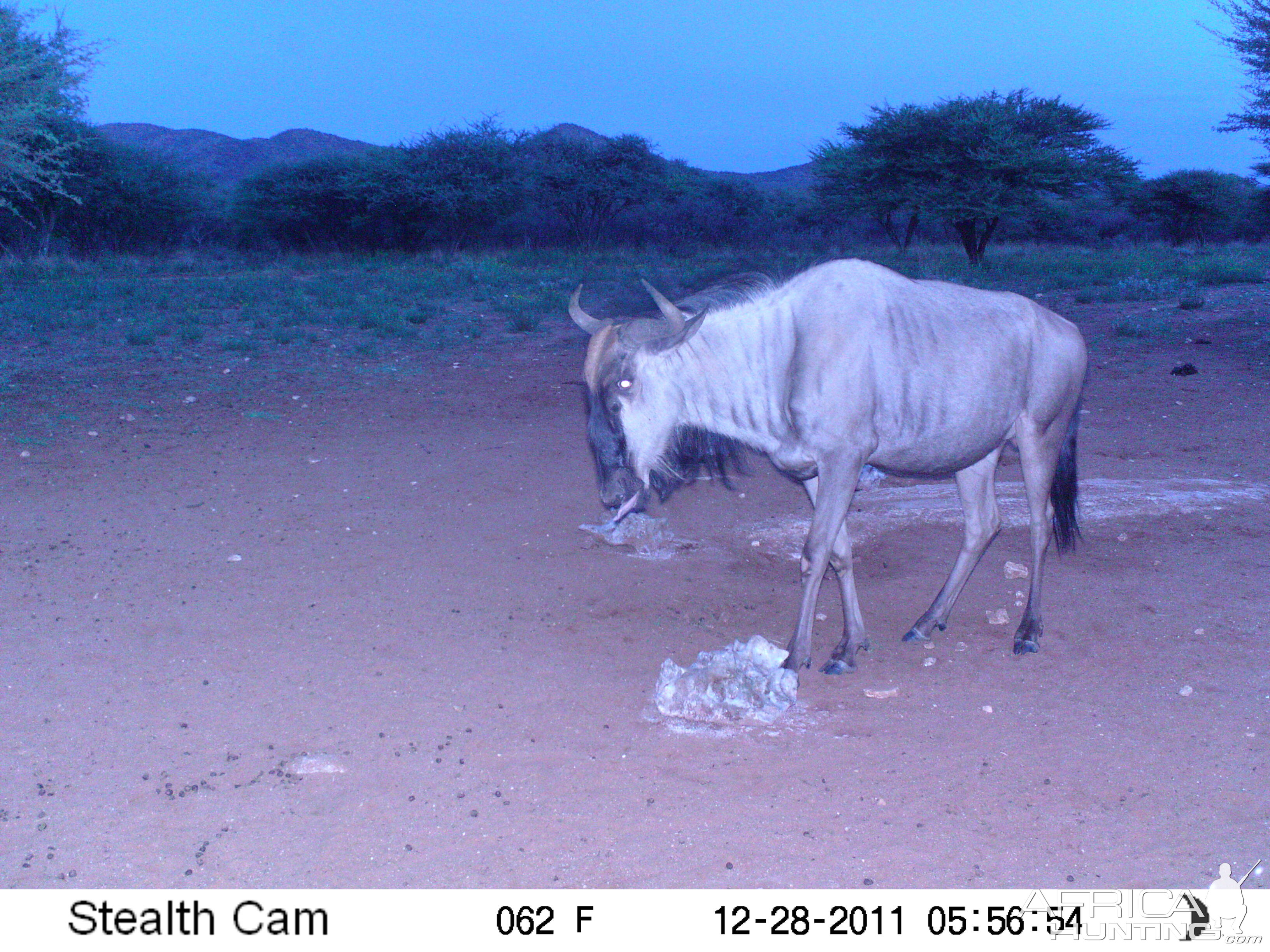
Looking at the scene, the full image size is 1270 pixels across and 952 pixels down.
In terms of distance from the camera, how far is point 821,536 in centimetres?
422

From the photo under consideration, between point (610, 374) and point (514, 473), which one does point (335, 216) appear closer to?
point (514, 473)

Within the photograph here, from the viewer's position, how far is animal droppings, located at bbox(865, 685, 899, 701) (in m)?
3.99

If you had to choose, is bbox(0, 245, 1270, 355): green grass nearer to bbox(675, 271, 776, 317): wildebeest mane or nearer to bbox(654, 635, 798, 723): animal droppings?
bbox(675, 271, 776, 317): wildebeest mane

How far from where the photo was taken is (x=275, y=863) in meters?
2.82

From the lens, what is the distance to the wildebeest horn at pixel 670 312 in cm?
399

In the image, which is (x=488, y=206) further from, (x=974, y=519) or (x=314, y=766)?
(x=314, y=766)

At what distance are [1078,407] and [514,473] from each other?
377cm

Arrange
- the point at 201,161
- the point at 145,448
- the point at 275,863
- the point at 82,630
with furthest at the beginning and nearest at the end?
the point at 201,161 → the point at 145,448 → the point at 82,630 → the point at 275,863

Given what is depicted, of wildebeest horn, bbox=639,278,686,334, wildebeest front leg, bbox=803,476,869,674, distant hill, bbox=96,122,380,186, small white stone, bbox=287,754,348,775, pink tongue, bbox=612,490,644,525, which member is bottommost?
small white stone, bbox=287,754,348,775

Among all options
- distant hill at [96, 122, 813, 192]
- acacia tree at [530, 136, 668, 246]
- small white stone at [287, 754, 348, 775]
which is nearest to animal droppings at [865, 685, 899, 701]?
small white stone at [287, 754, 348, 775]

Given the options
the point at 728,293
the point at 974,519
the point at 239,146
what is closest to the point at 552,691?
the point at 728,293

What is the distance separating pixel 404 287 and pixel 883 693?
53.3 feet

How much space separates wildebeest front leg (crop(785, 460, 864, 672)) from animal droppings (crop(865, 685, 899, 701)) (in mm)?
327

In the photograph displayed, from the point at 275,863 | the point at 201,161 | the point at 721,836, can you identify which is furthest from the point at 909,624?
the point at 201,161
